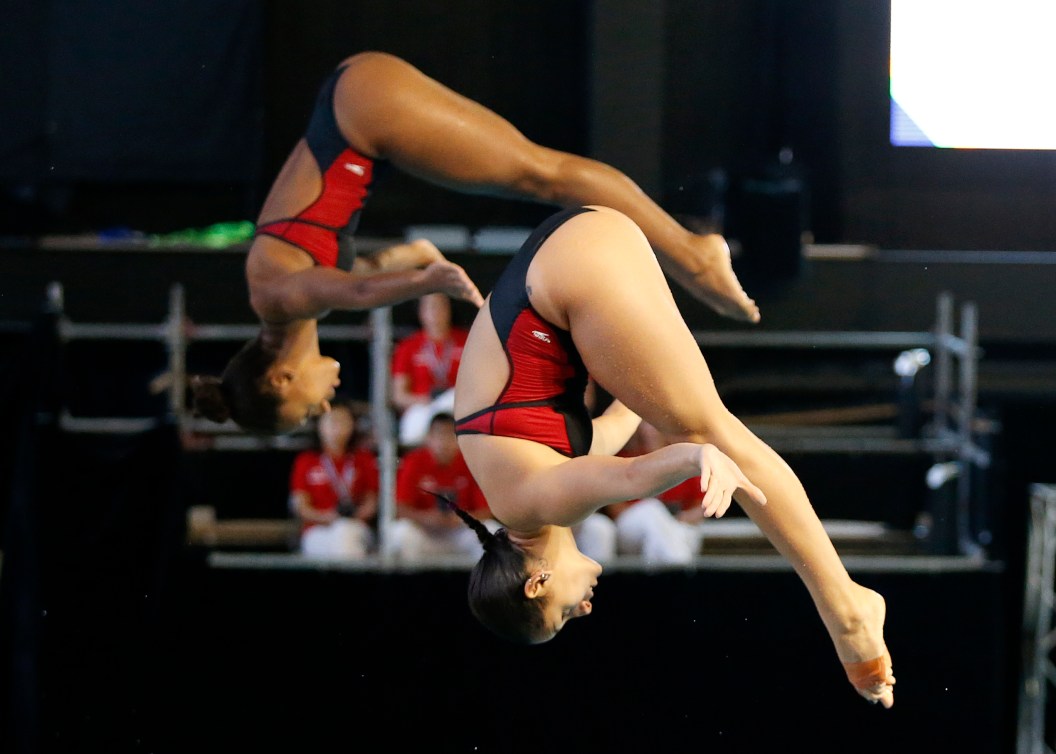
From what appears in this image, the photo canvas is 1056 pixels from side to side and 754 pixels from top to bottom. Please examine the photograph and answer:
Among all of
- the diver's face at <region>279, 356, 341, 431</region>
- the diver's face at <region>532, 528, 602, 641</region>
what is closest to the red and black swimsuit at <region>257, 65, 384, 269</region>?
the diver's face at <region>279, 356, 341, 431</region>

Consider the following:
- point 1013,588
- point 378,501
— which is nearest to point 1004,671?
point 1013,588

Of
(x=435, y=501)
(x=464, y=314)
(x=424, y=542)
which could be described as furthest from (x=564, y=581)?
(x=464, y=314)

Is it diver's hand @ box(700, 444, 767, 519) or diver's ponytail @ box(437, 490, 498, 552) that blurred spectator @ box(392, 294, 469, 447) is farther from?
diver's hand @ box(700, 444, 767, 519)

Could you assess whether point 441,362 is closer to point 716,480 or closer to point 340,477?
point 340,477

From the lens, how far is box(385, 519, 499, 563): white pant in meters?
4.91

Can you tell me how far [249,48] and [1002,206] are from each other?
381 cm

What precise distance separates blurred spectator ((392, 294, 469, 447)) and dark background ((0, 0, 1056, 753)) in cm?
79

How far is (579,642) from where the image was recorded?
489 centimetres

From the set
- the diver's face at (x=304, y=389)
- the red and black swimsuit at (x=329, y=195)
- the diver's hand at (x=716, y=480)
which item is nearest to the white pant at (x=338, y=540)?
the diver's face at (x=304, y=389)

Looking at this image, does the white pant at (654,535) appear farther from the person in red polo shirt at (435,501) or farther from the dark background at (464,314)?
the person in red polo shirt at (435,501)

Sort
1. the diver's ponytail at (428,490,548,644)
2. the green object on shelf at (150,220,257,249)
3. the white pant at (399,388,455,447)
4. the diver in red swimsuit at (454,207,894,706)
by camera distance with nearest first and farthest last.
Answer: the diver in red swimsuit at (454,207,894,706), the diver's ponytail at (428,490,548,644), the white pant at (399,388,455,447), the green object on shelf at (150,220,257,249)

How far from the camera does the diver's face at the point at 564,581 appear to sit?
281 centimetres

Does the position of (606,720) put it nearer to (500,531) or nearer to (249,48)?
(500,531)

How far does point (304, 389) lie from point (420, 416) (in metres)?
1.97
